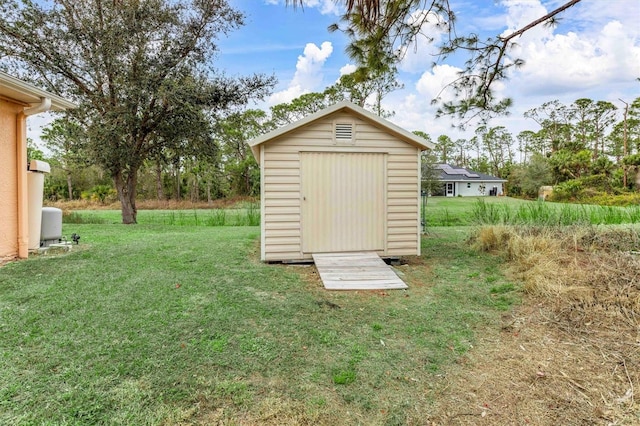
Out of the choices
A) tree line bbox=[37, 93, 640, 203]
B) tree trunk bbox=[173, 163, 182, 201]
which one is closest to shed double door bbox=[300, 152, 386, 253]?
tree line bbox=[37, 93, 640, 203]

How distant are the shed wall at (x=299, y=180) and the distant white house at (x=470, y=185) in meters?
27.6

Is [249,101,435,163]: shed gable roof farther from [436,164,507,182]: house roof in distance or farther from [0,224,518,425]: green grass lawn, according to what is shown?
[436,164,507,182]: house roof in distance

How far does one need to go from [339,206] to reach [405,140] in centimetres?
149

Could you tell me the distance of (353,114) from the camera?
17.1 ft

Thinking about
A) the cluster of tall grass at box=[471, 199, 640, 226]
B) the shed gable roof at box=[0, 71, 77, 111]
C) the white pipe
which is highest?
the shed gable roof at box=[0, 71, 77, 111]

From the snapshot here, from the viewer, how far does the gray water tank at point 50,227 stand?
5.47 meters

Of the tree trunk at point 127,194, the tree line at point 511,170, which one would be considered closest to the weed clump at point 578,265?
the tree trunk at point 127,194

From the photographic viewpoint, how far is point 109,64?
29.9 ft

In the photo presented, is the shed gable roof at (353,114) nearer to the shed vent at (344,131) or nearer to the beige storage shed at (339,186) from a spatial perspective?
the beige storage shed at (339,186)

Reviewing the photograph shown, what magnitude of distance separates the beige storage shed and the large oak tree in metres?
5.57

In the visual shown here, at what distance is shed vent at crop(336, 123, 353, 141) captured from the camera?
524 cm

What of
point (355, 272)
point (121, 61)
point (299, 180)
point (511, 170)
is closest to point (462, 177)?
point (511, 170)

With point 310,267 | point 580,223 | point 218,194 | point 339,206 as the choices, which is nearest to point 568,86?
point 580,223

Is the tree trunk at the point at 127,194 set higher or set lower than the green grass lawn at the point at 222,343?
higher
